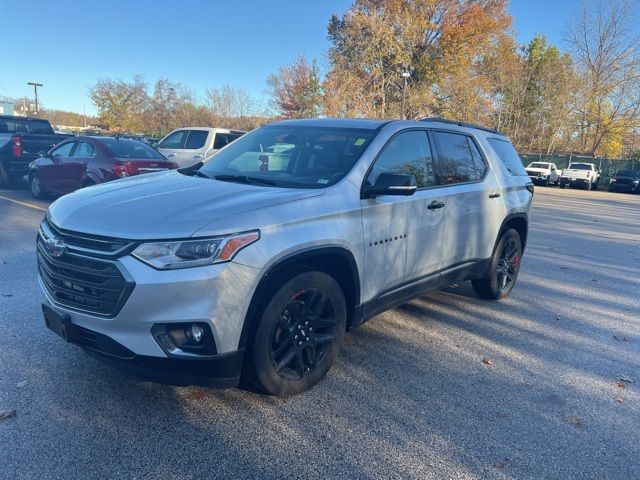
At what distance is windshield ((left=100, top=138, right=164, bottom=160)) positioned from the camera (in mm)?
9680

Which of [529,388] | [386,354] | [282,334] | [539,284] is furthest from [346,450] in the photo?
[539,284]

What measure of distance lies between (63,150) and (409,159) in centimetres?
931

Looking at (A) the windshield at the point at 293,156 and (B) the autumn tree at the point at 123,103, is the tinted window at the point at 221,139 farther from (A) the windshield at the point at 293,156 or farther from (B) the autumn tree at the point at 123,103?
(B) the autumn tree at the point at 123,103

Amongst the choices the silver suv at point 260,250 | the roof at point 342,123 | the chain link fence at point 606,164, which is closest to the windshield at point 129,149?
the silver suv at point 260,250

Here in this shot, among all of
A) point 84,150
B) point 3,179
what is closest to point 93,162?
point 84,150

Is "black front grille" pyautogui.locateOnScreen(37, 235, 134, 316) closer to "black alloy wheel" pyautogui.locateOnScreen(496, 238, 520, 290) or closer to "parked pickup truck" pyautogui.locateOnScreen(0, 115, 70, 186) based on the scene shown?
"black alloy wheel" pyautogui.locateOnScreen(496, 238, 520, 290)

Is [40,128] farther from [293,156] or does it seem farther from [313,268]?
[313,268]

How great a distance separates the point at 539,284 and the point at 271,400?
15.3 ft

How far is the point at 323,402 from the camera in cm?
321

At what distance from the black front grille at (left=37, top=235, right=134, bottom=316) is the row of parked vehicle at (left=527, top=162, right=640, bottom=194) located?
107 feet

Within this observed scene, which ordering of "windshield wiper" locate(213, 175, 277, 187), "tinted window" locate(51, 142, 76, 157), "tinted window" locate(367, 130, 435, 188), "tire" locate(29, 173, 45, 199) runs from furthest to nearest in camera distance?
"tire" locate(29, 173, 45, 199) < "tinted window" locate(51, 142, 76, 157) < "tinted window" locate(367, 130, 435, 188) < "windshield wiper" locate(213, 175, 277, 187)

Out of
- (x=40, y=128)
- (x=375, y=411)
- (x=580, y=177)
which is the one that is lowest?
(x=375, y=411)

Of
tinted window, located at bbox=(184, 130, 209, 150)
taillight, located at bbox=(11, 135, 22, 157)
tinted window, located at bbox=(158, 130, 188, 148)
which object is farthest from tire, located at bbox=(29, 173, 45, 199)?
tinted window, located at bbox=(184, 130, 209, 150)

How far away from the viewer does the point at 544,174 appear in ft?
109
